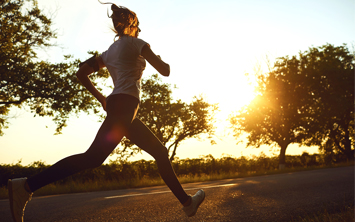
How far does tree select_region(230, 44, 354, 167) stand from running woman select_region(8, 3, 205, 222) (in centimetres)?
2885

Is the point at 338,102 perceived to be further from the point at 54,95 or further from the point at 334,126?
the point at 54,95

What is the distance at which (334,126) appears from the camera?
3403 cm

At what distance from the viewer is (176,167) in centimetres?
2164

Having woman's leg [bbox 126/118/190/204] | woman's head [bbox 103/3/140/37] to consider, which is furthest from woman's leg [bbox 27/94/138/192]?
woman's head [bbox 103/3/140/37]

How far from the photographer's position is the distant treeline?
14633mm

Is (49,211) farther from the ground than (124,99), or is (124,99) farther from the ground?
(124,99)

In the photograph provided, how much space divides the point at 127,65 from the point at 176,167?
771 inches

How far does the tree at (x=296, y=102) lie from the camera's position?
97.8ft

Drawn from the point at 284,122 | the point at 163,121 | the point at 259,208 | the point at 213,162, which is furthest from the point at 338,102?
the point at 259,208

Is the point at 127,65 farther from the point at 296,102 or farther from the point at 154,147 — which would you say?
the point at 296,102

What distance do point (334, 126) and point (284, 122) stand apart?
7803 mm

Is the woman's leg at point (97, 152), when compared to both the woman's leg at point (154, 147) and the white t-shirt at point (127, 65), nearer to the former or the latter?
the white t-shirt at point (127, 65)

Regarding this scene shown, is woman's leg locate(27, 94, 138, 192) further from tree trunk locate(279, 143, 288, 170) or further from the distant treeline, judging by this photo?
tree trunk locate(279, 143, 288, 170)

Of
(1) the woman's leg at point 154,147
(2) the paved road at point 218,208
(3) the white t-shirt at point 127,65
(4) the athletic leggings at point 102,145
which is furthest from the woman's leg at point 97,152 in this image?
(2) the paved road at point 218,208
